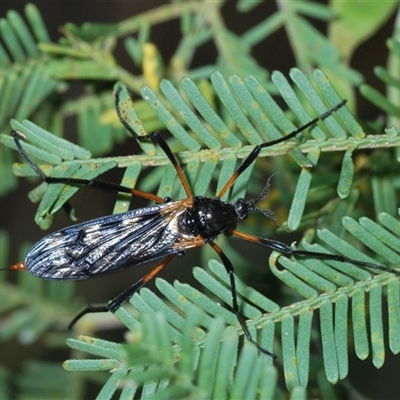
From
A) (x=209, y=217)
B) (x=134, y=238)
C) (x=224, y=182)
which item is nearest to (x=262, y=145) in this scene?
(x=224, y=182)

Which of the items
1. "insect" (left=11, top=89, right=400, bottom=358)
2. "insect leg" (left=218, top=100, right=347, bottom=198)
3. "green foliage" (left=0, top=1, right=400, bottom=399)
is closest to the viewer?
"green foliage" (left=0, top=1, right=400, bottom=399)

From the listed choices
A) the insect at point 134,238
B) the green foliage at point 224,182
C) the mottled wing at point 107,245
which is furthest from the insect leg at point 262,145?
the mottled wing at point 107,245

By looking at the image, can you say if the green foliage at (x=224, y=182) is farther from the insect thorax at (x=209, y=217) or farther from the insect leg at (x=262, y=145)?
the insect thorax at (x=209, y=217)

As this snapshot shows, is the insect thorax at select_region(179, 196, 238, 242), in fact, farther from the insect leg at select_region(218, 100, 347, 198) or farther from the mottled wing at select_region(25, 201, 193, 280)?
the insect leg at select_region(218, 100, 347, 198)

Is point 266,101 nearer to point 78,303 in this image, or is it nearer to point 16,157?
point 16,157

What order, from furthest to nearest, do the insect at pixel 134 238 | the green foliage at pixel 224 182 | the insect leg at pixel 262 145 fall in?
the insect at pixel 134 238 → the insect leg at pixel 262 145 → the green foliage at pixel 224 182

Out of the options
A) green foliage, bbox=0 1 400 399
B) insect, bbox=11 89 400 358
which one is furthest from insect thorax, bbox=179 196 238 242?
green foliage, bbox=0 1 400 399

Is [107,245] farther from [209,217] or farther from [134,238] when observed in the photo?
[209,217]
